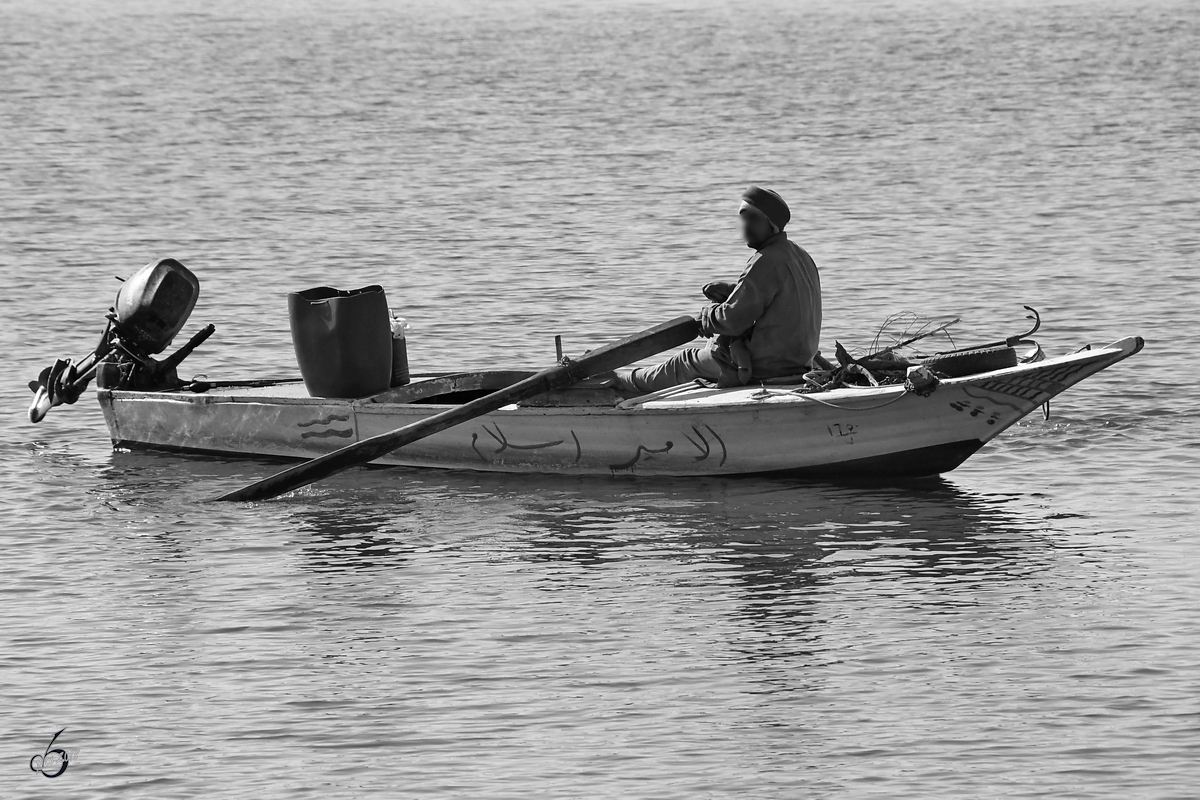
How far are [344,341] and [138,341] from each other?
1973mm

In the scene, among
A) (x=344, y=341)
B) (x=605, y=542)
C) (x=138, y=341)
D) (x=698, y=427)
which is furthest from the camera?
(x=138, y=341)

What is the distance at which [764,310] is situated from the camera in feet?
39.2

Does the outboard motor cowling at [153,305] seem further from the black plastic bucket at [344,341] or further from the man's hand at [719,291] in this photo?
the man's hand at [719,291]

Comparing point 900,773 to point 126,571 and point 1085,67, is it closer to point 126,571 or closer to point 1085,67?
point 126,571

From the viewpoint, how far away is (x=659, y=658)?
9.06 metres

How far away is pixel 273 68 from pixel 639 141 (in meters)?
18.7

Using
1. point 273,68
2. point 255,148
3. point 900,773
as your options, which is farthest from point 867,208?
point 273,68

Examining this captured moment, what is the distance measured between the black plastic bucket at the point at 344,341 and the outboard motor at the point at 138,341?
52.0 inches

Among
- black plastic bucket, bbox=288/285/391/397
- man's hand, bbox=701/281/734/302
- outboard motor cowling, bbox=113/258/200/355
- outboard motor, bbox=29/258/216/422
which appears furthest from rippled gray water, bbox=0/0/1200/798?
man's hand, bbox=701/281/734/302

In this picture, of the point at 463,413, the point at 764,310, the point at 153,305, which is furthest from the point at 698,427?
the point at 153,305

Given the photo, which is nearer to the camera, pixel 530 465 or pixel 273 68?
pixel 530 465

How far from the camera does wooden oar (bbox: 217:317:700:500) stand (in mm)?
12148

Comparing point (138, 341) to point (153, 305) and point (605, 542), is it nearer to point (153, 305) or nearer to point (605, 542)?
point (153, 305)

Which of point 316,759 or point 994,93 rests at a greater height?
point 994,93
